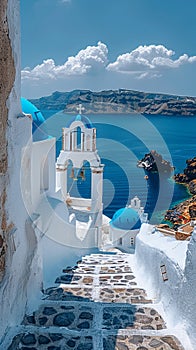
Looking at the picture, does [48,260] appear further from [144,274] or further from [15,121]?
[15,121]

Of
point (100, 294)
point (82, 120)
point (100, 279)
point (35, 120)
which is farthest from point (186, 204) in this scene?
point (100, 294)

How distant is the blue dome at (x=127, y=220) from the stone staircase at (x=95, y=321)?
6919mm

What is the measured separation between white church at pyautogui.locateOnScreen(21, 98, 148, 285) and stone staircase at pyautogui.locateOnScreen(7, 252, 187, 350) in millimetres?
843

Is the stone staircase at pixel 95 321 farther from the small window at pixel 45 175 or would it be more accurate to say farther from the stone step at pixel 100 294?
the small window at pixel 45 175

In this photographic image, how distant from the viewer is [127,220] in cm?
1151

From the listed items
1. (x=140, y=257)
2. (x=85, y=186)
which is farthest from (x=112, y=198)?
(x=140, y=257)

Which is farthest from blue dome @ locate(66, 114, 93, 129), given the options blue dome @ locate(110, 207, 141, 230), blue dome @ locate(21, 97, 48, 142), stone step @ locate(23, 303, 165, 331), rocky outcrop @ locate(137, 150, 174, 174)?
rocky outcrop @ locate(137, 150, 174, 174)

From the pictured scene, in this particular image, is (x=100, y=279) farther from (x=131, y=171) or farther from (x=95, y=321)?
(x=131, y=171)

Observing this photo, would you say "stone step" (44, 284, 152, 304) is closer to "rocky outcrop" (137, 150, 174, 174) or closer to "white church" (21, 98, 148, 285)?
"white church" (21, 98, 148, 285)

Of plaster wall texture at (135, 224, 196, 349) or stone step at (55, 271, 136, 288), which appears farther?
stone step at (55, 271, 136, 288)

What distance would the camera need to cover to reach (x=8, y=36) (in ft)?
8.37

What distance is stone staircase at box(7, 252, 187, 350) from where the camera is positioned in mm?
2598

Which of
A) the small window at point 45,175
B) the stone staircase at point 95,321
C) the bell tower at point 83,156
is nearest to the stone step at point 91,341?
the stone staircase at point 95,321

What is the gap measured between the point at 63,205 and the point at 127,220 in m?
5.31
